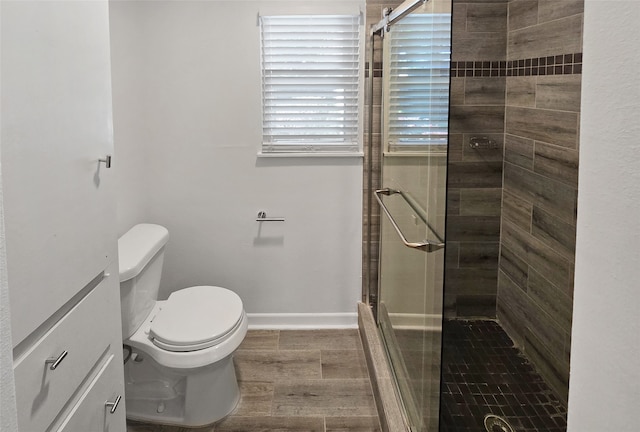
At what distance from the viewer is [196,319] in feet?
9.10

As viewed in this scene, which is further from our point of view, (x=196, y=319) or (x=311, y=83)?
(x=311, y=83)

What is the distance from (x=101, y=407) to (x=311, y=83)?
84.1 inches

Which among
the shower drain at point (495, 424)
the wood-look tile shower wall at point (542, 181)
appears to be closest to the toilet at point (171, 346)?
the shower drain at point (495, 424)

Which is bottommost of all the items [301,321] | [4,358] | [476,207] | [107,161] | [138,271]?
[301,321]

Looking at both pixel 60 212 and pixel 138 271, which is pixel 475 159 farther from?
pixel 60 212

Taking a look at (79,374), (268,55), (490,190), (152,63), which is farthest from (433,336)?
(152,63)

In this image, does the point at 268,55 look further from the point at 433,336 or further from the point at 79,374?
the point at 79,374

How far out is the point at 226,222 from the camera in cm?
361

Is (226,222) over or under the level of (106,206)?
under

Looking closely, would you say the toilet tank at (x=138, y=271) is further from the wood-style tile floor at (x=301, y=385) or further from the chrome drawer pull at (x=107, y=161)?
the chrome drawer pull at (x=107, y=161)

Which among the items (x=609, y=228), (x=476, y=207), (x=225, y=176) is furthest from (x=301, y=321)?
(x=609, y=228)

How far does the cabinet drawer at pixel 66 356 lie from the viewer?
4.55ft

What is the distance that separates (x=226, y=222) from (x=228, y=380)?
1.08 metres

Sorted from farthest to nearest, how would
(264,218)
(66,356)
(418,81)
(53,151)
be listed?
(264,218) → (418,81) → (66,356) → (53,151)
